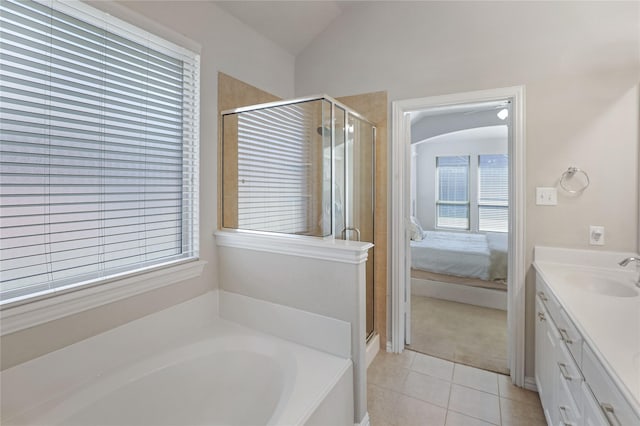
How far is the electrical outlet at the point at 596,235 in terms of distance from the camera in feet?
5.90

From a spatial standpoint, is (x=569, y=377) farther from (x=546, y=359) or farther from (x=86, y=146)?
(x=86, y=146)

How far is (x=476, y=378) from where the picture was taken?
2.12 meters

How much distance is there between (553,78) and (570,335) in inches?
64.5

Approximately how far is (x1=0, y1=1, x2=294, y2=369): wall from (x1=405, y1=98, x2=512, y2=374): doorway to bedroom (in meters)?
1.36

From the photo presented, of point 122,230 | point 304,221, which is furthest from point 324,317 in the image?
point 122,230

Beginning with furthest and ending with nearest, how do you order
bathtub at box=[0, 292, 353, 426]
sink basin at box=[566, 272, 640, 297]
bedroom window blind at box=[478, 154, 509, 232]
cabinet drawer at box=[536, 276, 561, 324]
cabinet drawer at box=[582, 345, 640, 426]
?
bedroom window blind at box=[478, 154, 509, 232], sink basin at box=[566, 272, 640, 297], cabinet drawer at box=[536, 276, 561, 324], bathtub at box=[0, 292, 353, 426], cabinet drawer at box=[582, 345, 640, 426]

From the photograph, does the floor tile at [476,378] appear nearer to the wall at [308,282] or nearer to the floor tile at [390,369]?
the floor tile at [390,369]

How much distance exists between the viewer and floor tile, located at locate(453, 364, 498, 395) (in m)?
2.02

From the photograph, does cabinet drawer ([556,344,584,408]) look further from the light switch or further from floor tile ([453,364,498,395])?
the light switch

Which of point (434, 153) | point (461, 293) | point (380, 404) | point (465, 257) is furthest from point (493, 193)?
point (380, 404)

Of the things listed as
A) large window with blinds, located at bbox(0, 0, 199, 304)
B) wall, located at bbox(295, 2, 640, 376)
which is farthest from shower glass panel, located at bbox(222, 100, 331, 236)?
wall, located at bbox(295, 2, 640, 376)

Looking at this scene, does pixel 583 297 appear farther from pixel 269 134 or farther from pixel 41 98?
pixel 41 98

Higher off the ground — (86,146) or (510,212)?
(86,146)

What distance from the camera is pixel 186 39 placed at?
172 cm
